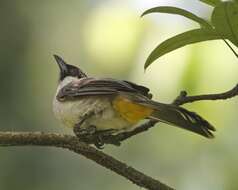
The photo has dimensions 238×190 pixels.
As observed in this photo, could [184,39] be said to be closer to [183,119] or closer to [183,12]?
[183,12]

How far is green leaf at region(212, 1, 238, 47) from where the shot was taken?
1832 mm

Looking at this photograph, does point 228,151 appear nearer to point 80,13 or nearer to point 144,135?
point 144,135

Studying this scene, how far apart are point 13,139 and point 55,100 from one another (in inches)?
42.1

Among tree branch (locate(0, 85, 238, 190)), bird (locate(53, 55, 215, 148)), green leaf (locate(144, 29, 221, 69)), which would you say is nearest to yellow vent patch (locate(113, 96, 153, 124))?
bird (locate(53, 55, 215, 148))

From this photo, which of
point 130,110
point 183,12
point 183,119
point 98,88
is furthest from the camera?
point 98,88

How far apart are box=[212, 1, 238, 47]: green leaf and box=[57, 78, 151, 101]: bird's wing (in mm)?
609

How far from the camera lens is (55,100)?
2.89 m

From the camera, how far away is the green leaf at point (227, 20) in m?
1.83

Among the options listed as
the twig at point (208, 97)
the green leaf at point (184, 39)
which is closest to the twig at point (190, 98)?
the twig at point (208, 97)

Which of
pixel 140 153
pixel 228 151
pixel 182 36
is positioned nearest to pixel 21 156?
pixel 140 153

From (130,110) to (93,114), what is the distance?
13cm

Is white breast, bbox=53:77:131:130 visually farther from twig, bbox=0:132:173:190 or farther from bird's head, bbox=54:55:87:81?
bird's head, bbox=54:55:87:81

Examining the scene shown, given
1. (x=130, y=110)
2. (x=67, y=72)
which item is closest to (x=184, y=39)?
(x=130, y=110)

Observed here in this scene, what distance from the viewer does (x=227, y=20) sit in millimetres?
1832
